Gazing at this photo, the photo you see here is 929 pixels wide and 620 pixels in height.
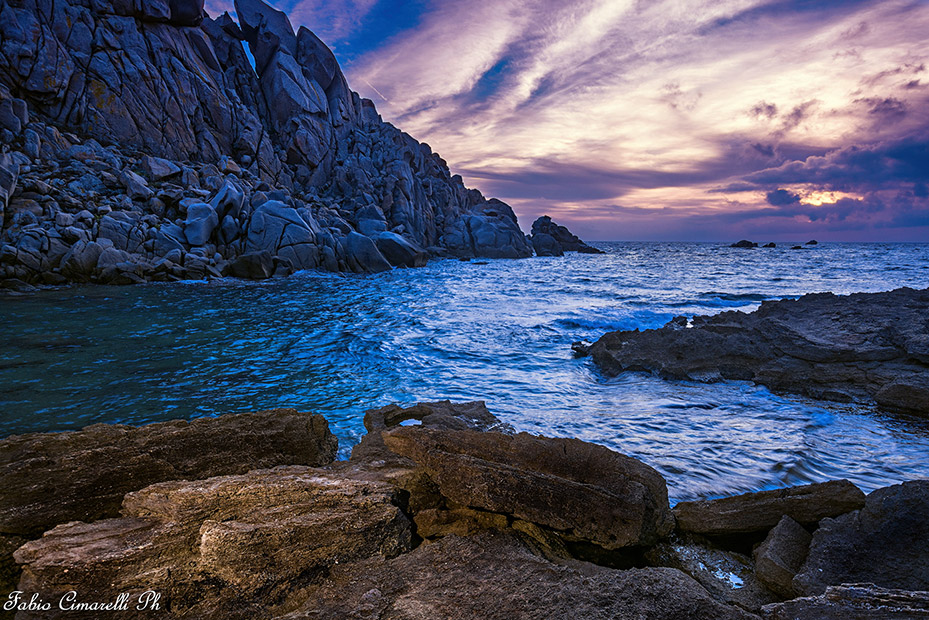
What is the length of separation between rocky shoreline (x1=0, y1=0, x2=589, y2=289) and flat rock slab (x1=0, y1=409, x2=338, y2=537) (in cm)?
2556

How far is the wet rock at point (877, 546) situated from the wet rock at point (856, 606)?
54 cm

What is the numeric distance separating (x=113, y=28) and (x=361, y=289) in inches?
1535

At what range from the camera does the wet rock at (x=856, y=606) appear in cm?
228

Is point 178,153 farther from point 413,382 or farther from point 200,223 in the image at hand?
point 413,382

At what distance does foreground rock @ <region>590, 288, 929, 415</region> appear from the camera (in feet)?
28.1

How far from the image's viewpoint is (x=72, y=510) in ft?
11.5

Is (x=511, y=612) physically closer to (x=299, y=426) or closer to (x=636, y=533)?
(x=636, y=533)

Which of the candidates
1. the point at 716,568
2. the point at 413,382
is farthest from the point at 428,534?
the point at 413,382

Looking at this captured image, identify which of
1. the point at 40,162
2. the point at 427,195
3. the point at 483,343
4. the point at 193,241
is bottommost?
the point at 483,343

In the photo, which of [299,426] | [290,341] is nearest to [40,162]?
[290,341]

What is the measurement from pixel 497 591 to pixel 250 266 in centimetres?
3201

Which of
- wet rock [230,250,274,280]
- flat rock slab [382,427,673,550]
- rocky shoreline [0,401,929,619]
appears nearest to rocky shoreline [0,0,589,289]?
wet rock [230,250,274,280]

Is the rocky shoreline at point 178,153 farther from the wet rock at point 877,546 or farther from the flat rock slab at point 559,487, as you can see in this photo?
the wet rock at point 877,546

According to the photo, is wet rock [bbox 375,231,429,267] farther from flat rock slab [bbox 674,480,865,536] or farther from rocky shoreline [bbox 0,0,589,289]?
flat rock slab [bbox 674,480,865,536]
